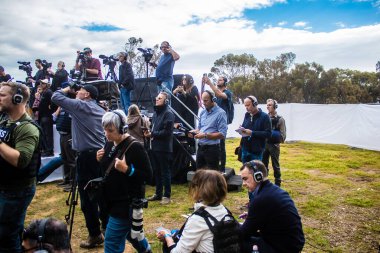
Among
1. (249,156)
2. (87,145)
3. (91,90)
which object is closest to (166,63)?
(249,156)

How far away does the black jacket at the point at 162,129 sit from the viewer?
5.82 meters

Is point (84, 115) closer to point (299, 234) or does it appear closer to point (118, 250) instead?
point (118, 250)

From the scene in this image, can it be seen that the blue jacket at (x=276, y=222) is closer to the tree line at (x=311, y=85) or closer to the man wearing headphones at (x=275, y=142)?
the man wearing headphones at (x=275, y=142)

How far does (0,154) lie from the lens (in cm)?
253

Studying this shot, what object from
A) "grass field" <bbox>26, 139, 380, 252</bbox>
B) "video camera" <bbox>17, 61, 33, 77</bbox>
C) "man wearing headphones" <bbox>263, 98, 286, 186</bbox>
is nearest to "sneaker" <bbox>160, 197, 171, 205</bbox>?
"grass field" <bbox>26, 139, 380, 252</bbox>

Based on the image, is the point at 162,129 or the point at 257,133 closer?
the point at 257,133

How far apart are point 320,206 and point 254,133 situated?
87.5 inches

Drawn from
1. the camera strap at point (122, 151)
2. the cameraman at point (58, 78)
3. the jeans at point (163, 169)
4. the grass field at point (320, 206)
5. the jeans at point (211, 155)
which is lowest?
the grass field at point (320, 206)

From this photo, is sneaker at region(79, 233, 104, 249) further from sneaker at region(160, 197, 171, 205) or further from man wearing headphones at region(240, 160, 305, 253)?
man wearing headphones at region(240, 160, 305, 253)

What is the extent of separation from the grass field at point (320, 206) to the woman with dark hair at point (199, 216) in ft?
6.21

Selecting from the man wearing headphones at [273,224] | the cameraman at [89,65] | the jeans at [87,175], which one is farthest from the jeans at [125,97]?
the man wearing headphones at [273,224]

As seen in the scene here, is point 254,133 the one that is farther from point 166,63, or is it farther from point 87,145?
point 166,63

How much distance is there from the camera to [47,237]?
1.80 m

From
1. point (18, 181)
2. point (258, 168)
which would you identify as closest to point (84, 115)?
point (18, 181)
